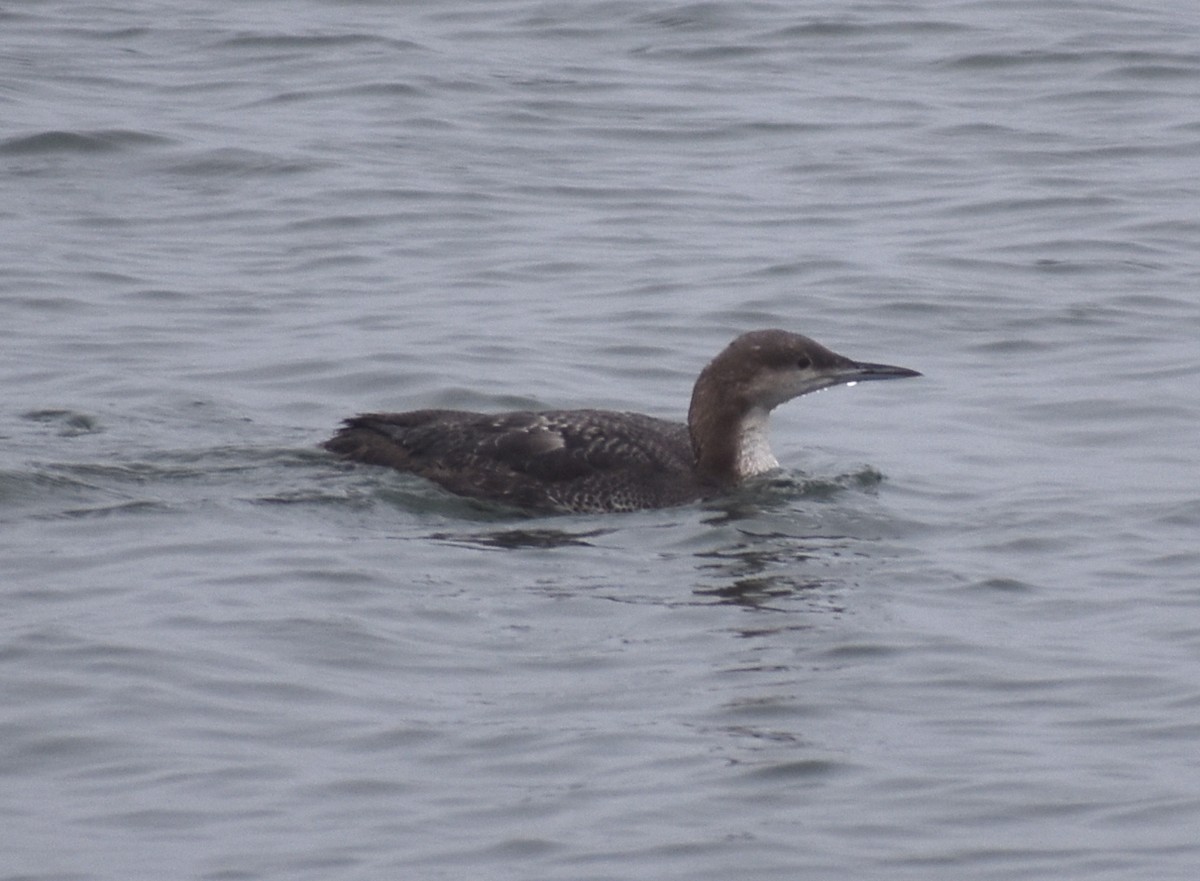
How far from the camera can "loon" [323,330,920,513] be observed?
9422 mm

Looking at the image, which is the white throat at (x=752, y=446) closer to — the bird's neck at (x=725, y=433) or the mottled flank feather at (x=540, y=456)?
the bird's neck at (x=725, y=433)

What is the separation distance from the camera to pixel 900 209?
14625 millimetres

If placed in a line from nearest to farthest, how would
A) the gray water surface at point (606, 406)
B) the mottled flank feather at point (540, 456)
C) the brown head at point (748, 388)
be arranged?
the gray water surface at point (606, 406) → the mottled flank feather at point (540, 456) → the brown head at point (748, 388)

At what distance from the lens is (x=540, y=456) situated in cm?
945

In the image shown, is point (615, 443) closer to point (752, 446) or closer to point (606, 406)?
point (752, 446)

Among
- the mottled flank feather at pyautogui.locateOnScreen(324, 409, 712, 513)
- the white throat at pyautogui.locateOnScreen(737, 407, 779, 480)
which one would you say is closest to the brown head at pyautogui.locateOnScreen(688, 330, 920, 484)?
the white throat at pyautogui.locateOnScreen(737, 407, 779, 480)

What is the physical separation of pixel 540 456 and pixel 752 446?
89 cm

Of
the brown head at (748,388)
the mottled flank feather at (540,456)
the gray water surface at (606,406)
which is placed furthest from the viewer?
the brown head at (748,388)

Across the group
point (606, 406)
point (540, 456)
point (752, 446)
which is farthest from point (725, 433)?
point (606, 406)

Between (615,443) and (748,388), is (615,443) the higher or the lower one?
the lower one

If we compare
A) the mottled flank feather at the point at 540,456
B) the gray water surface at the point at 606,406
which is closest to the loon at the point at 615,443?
the mottled flank feather at the point at 540,456

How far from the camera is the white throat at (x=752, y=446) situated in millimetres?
9695

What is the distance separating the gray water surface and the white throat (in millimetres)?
97

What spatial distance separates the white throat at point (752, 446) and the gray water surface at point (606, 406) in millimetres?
97
